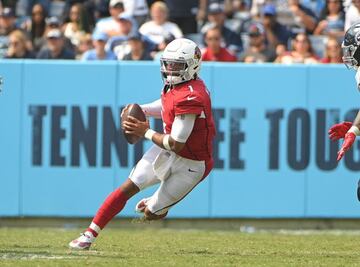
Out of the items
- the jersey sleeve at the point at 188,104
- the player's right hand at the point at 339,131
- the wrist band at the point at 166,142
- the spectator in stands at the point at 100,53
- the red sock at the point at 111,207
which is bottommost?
the red sock at the point at 111,207

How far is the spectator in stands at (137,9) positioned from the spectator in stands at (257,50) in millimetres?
1885

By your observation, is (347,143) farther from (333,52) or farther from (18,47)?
(18,47)

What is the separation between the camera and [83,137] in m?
12.5

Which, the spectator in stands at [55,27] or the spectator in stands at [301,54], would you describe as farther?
the spectator in stands at [55,27]

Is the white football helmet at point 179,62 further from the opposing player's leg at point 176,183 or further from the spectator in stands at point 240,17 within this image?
the spectator in stands at point 240,17

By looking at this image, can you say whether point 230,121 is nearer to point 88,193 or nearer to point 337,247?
point 88,193

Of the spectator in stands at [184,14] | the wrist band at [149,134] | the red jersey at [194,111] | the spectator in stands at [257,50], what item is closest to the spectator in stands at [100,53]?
the spectator in stands at [257,50]

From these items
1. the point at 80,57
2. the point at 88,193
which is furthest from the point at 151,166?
the point at 80,57

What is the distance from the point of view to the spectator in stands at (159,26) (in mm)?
14484

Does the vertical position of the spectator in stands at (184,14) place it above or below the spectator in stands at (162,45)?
above

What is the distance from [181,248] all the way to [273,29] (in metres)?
6.22

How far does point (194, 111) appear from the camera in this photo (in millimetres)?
8344

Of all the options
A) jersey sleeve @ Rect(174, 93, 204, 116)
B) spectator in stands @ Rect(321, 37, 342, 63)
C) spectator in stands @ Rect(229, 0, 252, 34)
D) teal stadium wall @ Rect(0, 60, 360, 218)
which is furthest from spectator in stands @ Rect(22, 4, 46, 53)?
jersey sleeve @ Rect(174, 93, 204, 116)

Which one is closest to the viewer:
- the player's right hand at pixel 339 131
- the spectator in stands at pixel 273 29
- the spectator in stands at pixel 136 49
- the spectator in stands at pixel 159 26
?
the player's right hand at pixel 339 131
